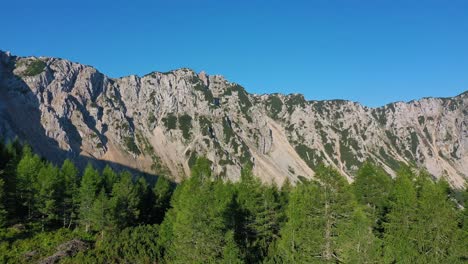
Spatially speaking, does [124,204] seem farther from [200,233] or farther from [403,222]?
[403,222]

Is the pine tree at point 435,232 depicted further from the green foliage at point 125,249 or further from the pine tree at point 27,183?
the pine tree at point 27,183

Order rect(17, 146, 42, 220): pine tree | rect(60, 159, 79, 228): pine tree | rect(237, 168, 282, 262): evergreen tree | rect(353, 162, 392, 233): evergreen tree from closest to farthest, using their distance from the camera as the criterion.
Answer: rect(353, 162, 392, 233): evergreen tree
rect(237, 168, 282, 262): evergreen tree
rect(17, 146, 42, 220): pine tree
rect(60, 159, 79, 228): pine tree

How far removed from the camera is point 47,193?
58750 millimetres

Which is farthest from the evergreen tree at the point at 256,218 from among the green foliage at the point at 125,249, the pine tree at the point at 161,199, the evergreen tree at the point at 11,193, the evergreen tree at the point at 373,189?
the evergreen tree at the point at 11,193

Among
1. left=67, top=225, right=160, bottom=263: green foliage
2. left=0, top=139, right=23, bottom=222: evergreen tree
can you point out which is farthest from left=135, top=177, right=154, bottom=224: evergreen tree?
left=0, top=139, right=23, bottom=222: evergreen tree

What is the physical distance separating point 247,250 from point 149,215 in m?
35.0

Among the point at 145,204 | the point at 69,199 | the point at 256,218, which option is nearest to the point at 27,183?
the point at 69,199

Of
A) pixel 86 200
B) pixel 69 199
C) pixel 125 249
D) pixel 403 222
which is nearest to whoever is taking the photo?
pixel 403 222

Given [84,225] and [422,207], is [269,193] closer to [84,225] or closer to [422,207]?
[422,207]

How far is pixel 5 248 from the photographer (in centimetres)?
4712

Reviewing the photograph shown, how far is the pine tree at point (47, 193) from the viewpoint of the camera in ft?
190

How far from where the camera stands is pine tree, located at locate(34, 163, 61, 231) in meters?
58.1

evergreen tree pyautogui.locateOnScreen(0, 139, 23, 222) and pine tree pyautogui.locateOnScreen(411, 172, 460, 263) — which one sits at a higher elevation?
pine tree pyautogui.locateOnScreen(411, 172, 460, 263)

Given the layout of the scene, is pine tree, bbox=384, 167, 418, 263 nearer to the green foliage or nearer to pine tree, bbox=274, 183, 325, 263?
pine tree, bbox=274, 183, 325, 263
